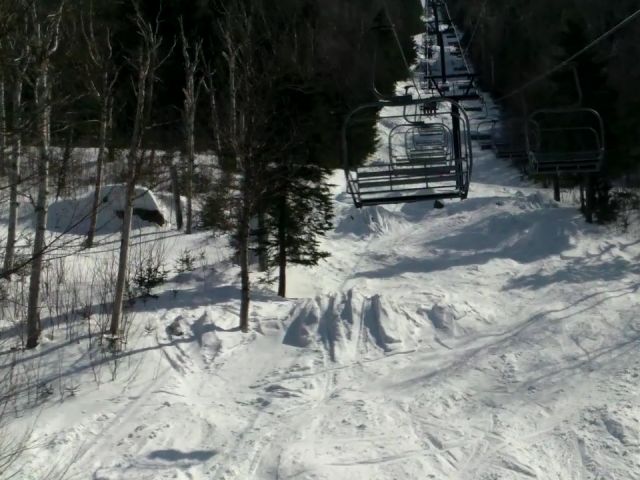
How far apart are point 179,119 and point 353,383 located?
9.83m

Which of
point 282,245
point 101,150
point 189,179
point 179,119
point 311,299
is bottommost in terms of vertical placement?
point 311,299

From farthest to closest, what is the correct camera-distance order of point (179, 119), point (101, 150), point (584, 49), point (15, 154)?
point (179, 119)
point (101, 150)
point (584, 49)
point (15, 154)

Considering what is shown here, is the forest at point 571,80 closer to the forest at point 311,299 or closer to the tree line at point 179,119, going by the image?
the forest at point 311,299

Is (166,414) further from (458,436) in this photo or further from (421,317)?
(421,317)

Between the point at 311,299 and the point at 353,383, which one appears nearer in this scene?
the point at 353,383

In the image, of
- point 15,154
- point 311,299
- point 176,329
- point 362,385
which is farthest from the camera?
point 311,299

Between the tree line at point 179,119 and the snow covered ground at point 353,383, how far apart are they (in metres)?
1.06

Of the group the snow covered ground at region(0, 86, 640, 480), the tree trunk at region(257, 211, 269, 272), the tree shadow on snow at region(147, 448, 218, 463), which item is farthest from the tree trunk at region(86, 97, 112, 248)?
the tree shadow on snow at region(147, 448, 218, 463)

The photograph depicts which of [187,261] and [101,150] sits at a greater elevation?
[101,150]

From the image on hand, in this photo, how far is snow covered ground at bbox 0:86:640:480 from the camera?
897cm

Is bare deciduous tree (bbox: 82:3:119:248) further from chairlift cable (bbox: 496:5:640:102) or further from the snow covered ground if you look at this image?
chairlift cable (bbox: 496:5:640:102)

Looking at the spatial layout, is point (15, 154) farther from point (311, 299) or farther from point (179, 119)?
point (179, 119)

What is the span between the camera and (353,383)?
11.6 m

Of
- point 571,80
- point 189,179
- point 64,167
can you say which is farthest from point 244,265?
point 571,80
